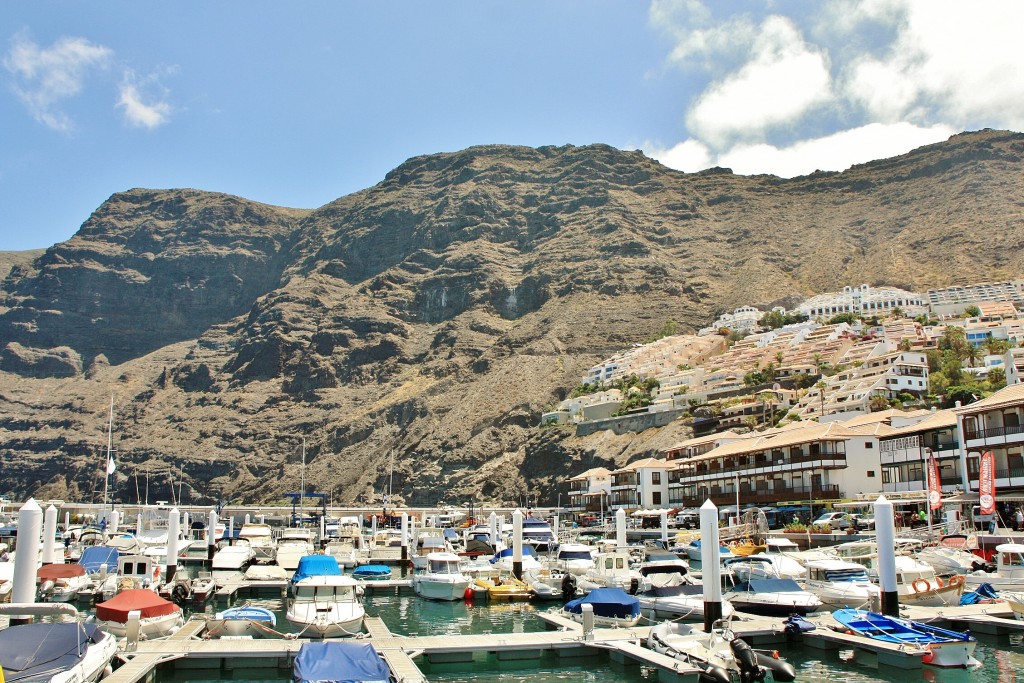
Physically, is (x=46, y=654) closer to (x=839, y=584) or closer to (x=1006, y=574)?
(x=839, y=584)

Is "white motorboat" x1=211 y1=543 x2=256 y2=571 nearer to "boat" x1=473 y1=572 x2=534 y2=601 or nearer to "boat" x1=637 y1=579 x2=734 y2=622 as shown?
"boat" x1=473 y1=572 x2=534 y2=601

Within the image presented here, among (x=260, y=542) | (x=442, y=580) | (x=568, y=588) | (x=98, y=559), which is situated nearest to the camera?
(x=568, y=588)

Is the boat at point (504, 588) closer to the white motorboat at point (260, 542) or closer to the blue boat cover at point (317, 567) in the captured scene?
the blue boat cover at point (317, 567)

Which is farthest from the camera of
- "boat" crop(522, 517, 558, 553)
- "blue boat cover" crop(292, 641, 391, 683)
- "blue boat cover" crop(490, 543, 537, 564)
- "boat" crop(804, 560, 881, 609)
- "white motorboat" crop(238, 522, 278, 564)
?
"boat" crop(522, 517, 558, 553)

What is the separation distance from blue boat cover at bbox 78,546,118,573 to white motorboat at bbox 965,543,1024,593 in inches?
1837

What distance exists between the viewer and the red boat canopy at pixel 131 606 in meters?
32.2

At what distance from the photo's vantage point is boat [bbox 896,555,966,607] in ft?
119

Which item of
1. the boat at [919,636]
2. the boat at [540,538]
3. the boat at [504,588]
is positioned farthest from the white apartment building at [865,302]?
the boat at [919,636]

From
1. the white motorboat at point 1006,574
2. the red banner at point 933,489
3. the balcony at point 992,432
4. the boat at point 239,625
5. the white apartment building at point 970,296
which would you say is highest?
the white apartment building at point 970,296

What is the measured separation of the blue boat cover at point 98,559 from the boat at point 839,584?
40.1 m

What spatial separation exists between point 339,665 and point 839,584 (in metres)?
22.5

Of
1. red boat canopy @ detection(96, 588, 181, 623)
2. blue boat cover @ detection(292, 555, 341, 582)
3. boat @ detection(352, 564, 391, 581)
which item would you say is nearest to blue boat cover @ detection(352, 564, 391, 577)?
boat @ detection(352, 564, 391, 581)

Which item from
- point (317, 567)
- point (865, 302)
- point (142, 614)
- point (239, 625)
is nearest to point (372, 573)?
point (317, 567)

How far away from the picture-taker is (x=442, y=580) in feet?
159
